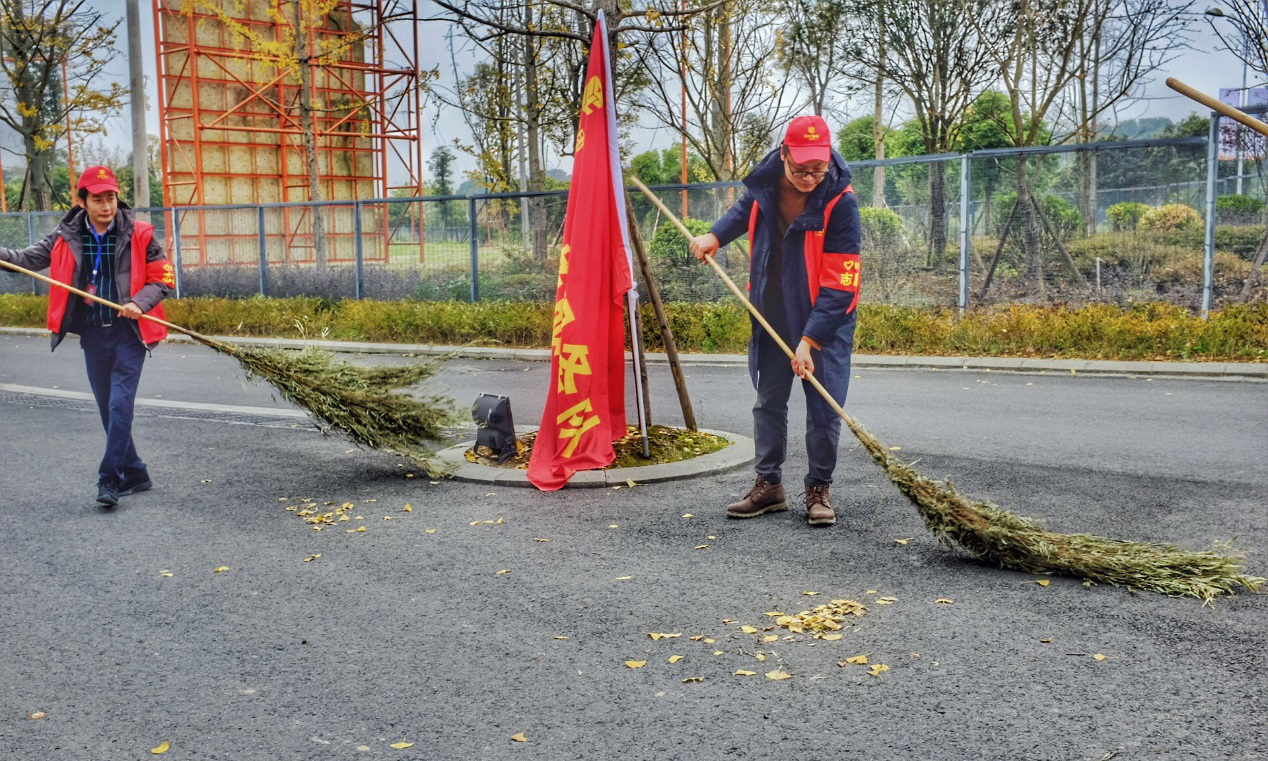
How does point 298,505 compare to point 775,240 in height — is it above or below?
below

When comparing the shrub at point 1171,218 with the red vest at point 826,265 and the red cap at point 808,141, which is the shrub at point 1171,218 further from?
the red cap at point 808,141

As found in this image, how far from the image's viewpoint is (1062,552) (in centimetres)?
514

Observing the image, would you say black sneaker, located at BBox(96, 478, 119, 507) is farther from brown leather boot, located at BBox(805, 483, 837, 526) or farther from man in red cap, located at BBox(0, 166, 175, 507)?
brown leather boot, located at BBox(805, 483, 837, 526)

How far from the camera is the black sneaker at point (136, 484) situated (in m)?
7.28

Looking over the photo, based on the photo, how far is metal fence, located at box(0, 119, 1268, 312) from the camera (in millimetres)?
14430


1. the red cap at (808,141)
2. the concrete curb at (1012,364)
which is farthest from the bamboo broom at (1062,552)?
the concrete curb at (1012,364)

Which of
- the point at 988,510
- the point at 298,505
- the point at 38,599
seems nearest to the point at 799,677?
the point at 988,510

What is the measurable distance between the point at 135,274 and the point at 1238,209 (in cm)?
1234

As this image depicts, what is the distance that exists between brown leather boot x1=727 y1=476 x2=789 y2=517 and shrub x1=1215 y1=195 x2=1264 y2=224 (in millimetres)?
10301

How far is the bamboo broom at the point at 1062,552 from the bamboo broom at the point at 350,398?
10.8 feet

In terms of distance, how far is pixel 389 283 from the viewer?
2186cm

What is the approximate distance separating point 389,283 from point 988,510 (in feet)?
58.2

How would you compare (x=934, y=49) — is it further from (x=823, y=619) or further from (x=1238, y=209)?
(x=823, y=619)

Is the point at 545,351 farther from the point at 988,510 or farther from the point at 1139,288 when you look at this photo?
the point at 988,510
